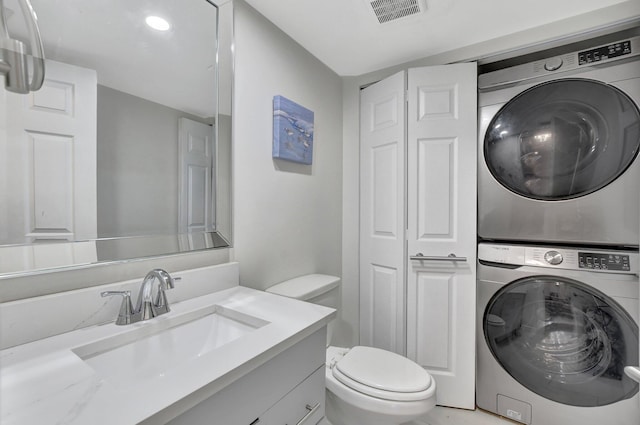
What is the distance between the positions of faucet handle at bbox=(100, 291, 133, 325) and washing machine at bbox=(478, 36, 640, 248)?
1765 millimetres

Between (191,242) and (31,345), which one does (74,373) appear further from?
(191,242)

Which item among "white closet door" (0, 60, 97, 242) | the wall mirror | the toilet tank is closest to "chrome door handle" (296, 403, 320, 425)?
the toilet tank

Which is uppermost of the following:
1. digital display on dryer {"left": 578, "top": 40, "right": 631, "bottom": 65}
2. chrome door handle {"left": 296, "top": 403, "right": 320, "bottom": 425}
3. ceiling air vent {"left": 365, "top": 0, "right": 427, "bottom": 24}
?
ceiling air vent {"left": 365, "top": 0, "right": 427, "bottom": 24}

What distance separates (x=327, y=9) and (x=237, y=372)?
1591 millimetres

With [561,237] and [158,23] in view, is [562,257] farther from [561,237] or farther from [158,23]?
[158,23]

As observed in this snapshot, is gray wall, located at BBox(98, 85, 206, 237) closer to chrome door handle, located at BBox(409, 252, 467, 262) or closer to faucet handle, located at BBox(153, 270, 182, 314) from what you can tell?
faucet handle, located at BBox(153, 270, 182, 314)

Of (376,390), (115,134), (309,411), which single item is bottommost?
(376,390)

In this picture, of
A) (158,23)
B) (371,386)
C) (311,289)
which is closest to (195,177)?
(158,23)

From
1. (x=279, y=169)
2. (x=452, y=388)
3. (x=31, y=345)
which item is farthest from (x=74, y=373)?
(x=452, y=388)

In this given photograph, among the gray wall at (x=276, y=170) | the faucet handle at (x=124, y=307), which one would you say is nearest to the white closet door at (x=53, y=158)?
the faucet handle at (x=124, y=307)

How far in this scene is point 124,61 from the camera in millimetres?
953

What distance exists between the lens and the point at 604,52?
54.8 inches

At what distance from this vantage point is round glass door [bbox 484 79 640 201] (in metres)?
1.36

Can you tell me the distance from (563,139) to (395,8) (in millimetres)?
1107
